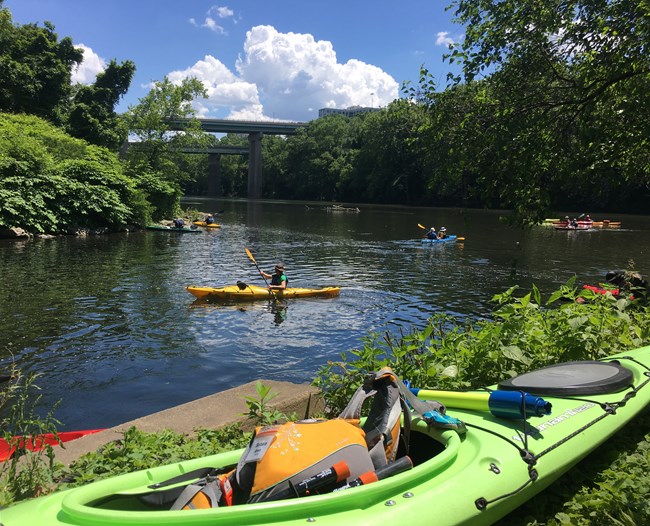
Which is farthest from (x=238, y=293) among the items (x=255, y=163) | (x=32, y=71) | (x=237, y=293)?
(x=255, y=163)

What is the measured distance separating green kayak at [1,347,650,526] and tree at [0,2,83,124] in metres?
45.6

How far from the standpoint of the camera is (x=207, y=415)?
448cm

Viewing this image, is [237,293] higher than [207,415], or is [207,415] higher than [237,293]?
[207,415]

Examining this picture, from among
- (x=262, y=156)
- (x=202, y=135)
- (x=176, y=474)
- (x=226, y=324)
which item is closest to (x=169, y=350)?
(x=226, y=324)

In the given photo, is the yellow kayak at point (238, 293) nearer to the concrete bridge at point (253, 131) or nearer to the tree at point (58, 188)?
the tree at point (58, 188)

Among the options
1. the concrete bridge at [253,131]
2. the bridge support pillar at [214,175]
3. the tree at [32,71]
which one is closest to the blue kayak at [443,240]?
the tree at [32,71]

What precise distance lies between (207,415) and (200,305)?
8371 millimetres

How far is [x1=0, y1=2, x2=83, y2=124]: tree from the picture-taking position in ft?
129

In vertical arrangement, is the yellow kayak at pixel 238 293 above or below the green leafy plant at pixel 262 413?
below

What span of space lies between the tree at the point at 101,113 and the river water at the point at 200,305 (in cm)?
1391

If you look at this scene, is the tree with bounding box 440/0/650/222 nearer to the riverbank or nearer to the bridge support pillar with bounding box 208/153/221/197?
the riverbank

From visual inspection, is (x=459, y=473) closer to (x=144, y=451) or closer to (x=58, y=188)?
(x=144, y=451)

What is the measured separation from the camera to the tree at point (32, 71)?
3944 cm

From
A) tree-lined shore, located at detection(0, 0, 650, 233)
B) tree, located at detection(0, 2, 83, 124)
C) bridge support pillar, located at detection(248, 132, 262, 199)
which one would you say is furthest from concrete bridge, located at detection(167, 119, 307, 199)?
tree, located at detection(0, 2, 83, 124)
